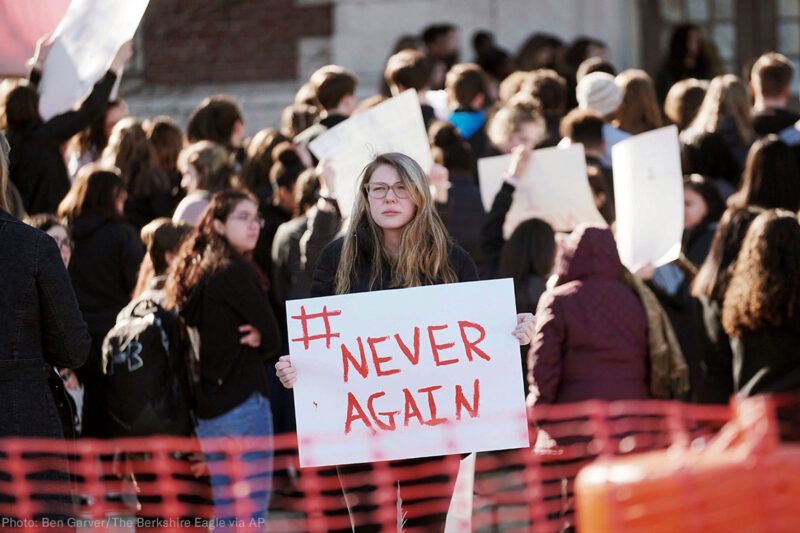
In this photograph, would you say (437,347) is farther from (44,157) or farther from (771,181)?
(44,157)

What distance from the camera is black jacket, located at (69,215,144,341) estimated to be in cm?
779

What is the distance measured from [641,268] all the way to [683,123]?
118 inches

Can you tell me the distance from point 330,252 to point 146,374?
153 centimetres

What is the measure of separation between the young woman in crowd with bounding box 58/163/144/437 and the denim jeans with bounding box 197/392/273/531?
101 cm

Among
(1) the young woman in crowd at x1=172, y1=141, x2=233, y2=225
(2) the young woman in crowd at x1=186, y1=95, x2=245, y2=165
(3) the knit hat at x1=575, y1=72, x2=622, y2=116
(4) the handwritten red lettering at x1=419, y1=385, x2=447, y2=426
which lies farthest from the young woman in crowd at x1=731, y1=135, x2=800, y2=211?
(4) the handwritten red lettering at x1=419, y1=385, x2=447, y2=426

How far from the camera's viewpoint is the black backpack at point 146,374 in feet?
22.6

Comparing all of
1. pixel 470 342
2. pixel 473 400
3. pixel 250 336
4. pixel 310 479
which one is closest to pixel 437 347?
pixel 470 342

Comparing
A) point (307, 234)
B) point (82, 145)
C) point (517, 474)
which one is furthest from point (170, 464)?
point (82, 145)

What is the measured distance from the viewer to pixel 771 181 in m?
8.57

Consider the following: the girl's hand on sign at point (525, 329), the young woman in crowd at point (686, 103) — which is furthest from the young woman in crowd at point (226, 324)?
the young woman in crowd at point (686, 103)

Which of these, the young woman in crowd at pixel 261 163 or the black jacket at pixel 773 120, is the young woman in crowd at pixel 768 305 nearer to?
the black jacket at pixel 773 120

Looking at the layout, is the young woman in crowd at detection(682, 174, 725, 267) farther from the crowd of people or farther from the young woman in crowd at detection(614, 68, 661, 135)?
the young woman in crowd at detection(614, 68, 661, 135)

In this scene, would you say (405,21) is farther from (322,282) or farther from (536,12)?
(322,282)

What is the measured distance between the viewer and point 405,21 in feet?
47.7
